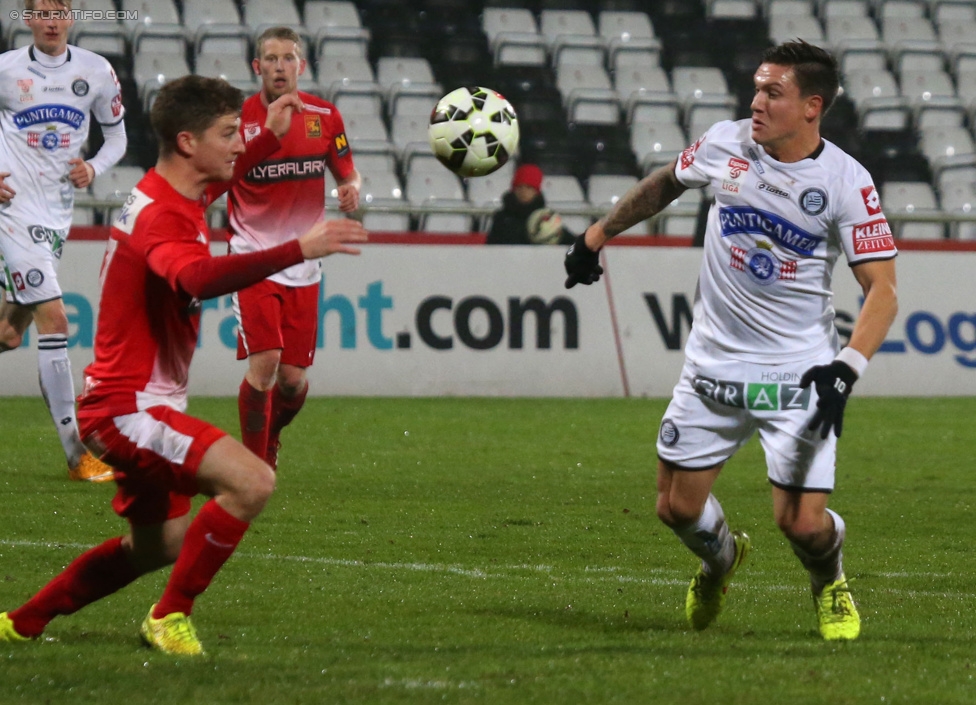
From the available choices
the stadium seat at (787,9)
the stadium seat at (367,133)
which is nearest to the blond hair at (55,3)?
the stadium seat at (367,133)

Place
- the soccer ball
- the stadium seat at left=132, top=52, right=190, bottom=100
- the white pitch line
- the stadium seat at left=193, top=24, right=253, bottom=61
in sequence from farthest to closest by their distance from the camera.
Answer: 1. the stadium seat at left=193, top=24, right=253, bottom=61
2. the stadium seat at left=132, top=52, right=190, bottom=100
3. the soccer ball
4. the white pitch line

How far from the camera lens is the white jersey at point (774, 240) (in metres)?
4.80

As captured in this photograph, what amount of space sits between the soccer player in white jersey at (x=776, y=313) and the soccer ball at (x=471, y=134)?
2.08 metres

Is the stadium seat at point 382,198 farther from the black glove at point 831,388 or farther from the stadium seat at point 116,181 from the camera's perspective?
the black glove at point 831,388

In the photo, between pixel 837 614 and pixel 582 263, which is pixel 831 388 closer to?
pixel 837 614

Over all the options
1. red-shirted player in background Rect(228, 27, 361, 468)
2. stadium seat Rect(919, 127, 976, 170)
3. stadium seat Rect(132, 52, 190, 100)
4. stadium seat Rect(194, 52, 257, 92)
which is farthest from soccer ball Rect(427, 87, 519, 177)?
stadium seat Rect(919, 127, 976, 170)

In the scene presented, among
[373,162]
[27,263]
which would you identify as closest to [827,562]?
[27,263]

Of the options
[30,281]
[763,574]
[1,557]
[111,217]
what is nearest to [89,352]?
[111,217]

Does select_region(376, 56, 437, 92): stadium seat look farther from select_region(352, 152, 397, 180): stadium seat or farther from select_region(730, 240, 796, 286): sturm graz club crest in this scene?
select_region(730, 240, 796, 286): sturm graz club crest

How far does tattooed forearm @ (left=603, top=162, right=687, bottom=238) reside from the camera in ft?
17.0

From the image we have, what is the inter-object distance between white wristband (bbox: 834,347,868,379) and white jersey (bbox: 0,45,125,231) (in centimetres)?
503

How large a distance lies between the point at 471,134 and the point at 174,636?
349 centimetres

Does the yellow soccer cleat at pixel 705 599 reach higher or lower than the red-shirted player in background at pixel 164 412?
lower

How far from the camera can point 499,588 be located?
18.4ft
